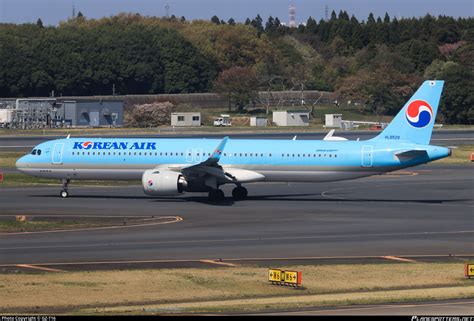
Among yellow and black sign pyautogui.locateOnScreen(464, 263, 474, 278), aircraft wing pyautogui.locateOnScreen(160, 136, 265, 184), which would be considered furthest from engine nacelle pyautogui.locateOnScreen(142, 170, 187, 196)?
yellow and black sign pyautogui.locateOnScreen(464, 263, 474, 278)

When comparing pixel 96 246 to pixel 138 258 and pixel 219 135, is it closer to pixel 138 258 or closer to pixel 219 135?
pixel 138 258

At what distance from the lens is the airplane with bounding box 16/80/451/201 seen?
196ft

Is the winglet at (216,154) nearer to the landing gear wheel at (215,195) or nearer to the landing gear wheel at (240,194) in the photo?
the landing gear wheel at (215,195)

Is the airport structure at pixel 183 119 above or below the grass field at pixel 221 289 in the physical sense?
above

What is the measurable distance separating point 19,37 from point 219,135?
3271 inches

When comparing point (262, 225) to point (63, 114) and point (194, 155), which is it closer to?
point (194, 155)

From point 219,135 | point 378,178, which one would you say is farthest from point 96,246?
point 219,135

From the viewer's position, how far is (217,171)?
6047 centimetres

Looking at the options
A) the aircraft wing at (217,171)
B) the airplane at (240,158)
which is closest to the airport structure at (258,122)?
the airplane at (240,158)

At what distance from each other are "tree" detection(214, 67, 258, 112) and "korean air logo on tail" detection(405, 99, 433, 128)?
12430 cm

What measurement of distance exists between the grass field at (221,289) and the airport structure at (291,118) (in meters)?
123

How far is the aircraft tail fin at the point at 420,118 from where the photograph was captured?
60.5 metres

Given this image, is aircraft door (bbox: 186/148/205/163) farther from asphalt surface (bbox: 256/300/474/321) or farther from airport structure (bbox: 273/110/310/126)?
airport structure (bbox: 273/110/310/126)

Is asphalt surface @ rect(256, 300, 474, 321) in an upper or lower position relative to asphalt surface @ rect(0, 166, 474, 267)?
upper
